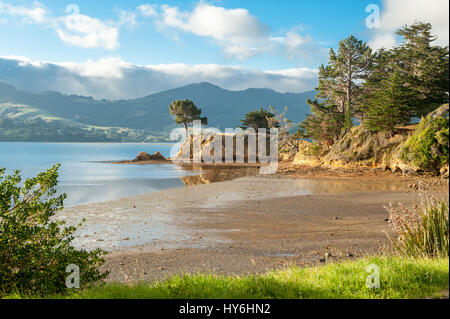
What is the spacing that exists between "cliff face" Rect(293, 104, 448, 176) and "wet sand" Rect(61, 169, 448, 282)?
12.1 ft

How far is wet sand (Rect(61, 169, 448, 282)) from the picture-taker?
32.2 feet

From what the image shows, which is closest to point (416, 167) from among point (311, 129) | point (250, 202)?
point (250, 202)

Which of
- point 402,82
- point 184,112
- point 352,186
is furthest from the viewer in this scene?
point 184,112

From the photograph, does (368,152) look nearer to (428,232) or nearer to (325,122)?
(325,122)

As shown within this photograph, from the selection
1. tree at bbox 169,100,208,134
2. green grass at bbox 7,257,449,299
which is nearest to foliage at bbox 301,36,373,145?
tree at bbox 169,100,208,134

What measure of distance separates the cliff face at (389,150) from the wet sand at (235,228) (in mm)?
3689

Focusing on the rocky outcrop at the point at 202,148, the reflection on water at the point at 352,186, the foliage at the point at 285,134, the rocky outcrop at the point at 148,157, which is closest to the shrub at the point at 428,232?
the reflection on water at the point at 352,186

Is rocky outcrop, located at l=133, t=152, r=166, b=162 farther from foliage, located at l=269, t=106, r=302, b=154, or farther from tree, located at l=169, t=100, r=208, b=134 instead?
foliage, located at l=269, t=106, r=302, b=154

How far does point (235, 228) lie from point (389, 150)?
2675cm

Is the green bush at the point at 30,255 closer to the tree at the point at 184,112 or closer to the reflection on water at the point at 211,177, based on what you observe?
the reflection on water at the point at 211,177

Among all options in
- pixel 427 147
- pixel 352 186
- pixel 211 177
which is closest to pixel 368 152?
pixel 427 147

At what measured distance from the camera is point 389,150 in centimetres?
3516

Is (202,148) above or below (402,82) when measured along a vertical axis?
below

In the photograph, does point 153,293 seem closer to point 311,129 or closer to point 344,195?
point 344,195
